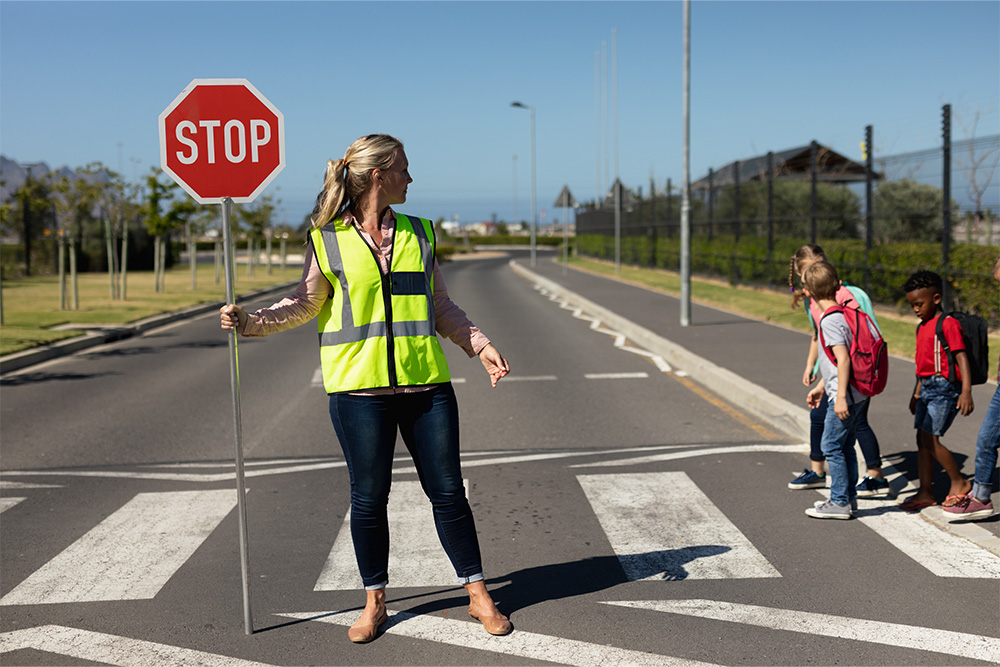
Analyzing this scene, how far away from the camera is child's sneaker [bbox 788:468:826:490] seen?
6.15 meters

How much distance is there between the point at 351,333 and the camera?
3768 mm

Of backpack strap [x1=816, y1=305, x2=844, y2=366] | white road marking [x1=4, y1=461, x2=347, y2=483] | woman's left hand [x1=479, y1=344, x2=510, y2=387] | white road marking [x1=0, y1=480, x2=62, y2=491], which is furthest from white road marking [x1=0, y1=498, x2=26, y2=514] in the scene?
backpack strap [x1=816, y1=305, x2=844, y2=366]

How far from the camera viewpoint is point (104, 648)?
384 centimetres

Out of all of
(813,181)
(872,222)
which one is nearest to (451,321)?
(872,222)

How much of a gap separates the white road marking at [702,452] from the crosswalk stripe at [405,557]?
5.13 ft

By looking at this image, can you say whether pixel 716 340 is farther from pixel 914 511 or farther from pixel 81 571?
pixel 81 571

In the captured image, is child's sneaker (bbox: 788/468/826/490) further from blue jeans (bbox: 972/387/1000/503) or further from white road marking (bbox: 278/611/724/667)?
white road marking (bbox: 278/611/724/667)

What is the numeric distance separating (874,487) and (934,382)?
82cm

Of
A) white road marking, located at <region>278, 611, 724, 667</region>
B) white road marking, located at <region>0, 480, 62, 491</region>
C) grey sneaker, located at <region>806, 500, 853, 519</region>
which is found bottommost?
white road marking, located at <region>278, 611, 724, 667</region>

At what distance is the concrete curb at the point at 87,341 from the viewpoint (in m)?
12.3

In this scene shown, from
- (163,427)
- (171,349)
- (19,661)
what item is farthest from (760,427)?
(171,349)

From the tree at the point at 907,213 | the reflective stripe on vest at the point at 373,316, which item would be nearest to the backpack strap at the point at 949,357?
the reflective stripe on vest at the point at 373,316

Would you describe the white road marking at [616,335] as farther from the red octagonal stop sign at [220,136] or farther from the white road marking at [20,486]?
the red octagonal stop sign at [220,136]

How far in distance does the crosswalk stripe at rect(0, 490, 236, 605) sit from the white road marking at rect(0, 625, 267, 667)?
0.37m
